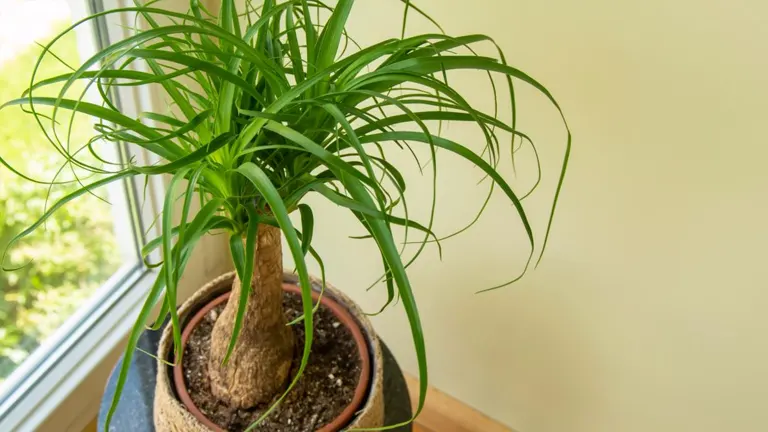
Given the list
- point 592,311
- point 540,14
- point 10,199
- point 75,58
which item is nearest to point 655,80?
point 540,14

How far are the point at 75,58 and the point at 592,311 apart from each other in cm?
88

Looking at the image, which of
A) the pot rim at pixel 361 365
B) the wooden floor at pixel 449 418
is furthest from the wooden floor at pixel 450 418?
the pot rim at pixel 361 365

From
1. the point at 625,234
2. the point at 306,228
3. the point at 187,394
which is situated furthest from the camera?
the point at 625,234

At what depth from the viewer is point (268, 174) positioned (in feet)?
2.17

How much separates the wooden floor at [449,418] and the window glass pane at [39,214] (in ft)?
2.09

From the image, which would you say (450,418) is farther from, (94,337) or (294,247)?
(294,247)

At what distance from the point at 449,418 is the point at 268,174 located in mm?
798

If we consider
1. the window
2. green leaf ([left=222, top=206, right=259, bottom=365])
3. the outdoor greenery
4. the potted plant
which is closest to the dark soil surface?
the potted plant

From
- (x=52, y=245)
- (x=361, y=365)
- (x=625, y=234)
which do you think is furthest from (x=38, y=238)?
(x=625, y=234)

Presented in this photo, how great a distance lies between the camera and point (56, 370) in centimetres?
107

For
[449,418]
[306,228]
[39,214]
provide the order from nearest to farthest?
[306,228]
[39,214]
[449,418]

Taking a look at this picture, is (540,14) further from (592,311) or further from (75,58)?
(75,58)

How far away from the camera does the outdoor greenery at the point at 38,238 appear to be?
3.30ft

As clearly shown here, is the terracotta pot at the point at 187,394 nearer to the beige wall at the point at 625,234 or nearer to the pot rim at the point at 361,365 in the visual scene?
the pot rim at the point at 361,365
